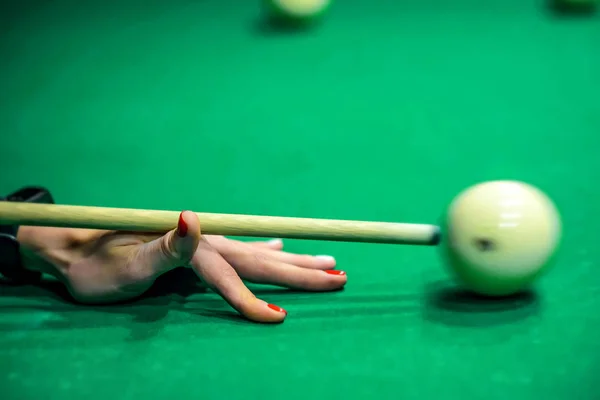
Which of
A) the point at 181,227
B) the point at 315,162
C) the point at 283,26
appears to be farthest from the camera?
the point at 283,26

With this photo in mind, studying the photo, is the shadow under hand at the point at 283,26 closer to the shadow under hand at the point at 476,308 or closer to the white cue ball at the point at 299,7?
the white cue ball at the point at 299,7

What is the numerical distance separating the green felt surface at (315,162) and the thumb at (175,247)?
125mm

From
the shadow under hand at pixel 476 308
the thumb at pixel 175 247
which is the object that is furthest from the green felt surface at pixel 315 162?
the thumb at pixel 175 247

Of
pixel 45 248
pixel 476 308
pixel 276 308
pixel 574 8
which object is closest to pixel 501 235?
pixel 476 308

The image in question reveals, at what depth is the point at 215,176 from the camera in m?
1.94

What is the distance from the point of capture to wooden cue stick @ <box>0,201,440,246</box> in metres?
1.24

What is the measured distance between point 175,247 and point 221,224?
9cm

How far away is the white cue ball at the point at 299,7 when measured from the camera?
8.75 ft

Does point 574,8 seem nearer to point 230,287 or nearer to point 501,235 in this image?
point 501,235

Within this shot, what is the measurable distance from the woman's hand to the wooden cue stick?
42 millimetres

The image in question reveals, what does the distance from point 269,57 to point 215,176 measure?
78 cm

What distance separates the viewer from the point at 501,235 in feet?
4.05

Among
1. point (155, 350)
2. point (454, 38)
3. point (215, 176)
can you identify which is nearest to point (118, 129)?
point (215, 176)

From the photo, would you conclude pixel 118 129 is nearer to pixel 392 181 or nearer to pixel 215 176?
pixel 215 176
